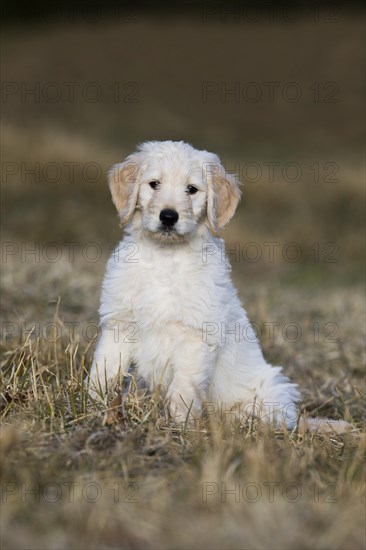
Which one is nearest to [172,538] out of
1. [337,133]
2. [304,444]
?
[304,444]

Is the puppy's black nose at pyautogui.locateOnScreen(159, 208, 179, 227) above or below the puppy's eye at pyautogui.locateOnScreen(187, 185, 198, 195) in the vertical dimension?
below

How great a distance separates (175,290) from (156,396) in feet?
1.98

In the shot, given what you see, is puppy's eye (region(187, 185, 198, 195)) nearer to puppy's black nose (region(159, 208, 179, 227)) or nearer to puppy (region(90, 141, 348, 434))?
puppy (region(90, 141, 348, 434))

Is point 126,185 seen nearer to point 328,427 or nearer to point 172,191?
point 172,191

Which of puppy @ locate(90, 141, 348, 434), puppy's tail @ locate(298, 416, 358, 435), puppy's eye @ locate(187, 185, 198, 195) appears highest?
puppy's eye @ locate(187, 185, 198, 195)

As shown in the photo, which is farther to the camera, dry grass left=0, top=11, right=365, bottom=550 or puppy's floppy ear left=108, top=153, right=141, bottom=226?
puppy's floppy ear left=108, top=153, right=141, bottom=226

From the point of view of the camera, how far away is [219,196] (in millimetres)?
4785

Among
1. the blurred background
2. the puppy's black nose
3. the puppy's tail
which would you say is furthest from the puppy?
the blurred background

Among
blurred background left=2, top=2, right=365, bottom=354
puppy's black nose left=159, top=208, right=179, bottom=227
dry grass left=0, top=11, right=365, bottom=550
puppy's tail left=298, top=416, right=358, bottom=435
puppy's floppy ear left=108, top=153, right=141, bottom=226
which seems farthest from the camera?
blurred background left=2, top=2, right=365, bottom=354

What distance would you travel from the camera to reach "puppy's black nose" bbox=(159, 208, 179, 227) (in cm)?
441

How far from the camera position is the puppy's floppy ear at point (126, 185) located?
471 cm

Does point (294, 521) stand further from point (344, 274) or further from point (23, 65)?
point (23, 65)

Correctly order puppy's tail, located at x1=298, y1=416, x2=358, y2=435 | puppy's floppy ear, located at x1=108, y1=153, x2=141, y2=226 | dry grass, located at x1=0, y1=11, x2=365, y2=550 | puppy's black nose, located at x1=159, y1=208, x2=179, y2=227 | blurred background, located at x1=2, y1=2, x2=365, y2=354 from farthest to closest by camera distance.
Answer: blurred background, located at x1=2, y1=2, x2=365, y2=354 → puppy's floppy ear, located at x1=108, y1=153, x2=141, y2=226 → puppy's tail, located at x1=298, y1=416, x2=358, y2=435 → puppy's black nose, located at x1=159, y1=208, x2=179, y2=227 → dry grass, located at x1=0, y1=11, x2=365, y2=550

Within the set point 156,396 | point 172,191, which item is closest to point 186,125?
point 172,191
